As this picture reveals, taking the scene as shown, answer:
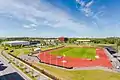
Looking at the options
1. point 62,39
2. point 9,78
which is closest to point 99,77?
point 9,78

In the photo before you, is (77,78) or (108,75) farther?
(108,75)

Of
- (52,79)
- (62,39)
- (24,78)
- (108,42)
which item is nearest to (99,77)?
(52,79)

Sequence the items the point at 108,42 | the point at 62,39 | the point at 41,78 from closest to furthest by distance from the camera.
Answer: the point at 41,78
the point at 108,42
the point at 62,39

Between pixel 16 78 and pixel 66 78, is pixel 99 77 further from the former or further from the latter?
pixel 16 78

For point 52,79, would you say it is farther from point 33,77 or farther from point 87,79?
point 87,79

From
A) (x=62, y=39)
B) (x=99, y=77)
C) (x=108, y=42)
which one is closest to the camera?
(x=99, y=77)

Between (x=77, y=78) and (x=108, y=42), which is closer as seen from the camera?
(x=77, y=78)

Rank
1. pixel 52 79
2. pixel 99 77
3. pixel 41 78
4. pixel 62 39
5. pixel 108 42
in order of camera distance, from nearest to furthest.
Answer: pixel 52 79
pixel 41 78
pixel 99 77
pixel 108 42
pixel 62 39

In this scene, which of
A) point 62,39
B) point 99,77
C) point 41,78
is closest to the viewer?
point 41,78
